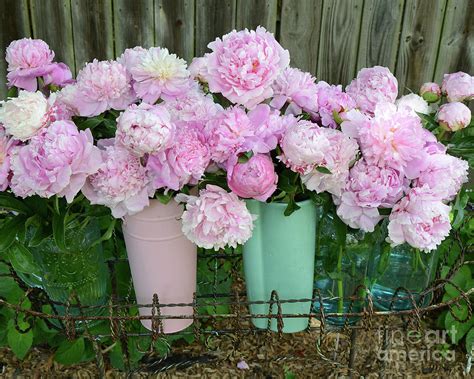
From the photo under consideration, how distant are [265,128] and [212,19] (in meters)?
1.32

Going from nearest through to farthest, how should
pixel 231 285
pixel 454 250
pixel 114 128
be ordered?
pixel 114 128
pixel 231 285
pixel 454 250

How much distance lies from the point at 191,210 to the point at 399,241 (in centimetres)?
34

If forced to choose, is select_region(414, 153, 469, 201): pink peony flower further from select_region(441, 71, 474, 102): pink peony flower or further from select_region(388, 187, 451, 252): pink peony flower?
select_region(441, 71, 474, 102): pink peony flower

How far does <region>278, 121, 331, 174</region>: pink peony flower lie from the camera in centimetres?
91

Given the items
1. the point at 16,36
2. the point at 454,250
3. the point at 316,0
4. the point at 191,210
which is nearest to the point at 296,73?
the point at 191,210

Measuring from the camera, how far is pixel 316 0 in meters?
2.17

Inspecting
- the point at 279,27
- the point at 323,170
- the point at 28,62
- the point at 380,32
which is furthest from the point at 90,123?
the point at 380,32

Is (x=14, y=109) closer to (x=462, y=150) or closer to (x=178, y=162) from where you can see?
(x=178, y=162)

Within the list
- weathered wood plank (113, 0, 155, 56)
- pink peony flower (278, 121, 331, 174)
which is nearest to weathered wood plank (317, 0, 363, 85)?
weathered wood plank (113, 0, 155, 56)

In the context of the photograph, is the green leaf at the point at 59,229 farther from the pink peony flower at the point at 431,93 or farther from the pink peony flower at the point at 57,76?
the pink peony flower at the point at 431,93

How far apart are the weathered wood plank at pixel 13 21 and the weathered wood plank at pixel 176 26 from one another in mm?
467

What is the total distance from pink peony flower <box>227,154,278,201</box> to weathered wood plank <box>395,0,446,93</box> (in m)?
1.46

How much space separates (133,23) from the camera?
2.17 metres

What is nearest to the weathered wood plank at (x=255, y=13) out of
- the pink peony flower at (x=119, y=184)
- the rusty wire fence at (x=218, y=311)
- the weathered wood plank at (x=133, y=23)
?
the weathered wood plank at (x=133, y=23)
